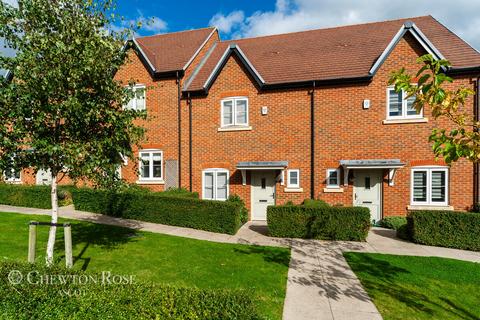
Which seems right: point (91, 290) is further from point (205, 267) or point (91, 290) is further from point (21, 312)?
point (205, 267)

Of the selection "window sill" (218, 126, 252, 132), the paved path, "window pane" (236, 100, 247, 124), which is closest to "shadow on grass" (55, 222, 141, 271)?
the paved path

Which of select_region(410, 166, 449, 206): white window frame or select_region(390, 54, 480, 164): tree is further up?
select_region(390, 54, 480, 164): tree

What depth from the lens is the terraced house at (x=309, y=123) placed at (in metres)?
11.6

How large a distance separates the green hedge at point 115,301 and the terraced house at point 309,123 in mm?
9096

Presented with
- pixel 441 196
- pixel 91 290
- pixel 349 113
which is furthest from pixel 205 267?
pixel 441 196

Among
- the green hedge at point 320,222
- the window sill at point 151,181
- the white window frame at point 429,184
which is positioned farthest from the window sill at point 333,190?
the window sill at point 151,181

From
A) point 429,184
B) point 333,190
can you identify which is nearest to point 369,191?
point 333,190

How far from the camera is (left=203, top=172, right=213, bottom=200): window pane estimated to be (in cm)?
1404


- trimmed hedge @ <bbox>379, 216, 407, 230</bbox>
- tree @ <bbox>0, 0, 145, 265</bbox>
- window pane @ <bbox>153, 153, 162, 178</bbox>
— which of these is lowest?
trimmed hedge @ <bbox>379, 216, 407, 230</bbox>

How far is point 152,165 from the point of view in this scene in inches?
588

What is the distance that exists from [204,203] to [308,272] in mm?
5326

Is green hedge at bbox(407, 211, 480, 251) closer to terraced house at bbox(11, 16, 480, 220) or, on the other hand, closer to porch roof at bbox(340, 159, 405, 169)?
porch roof at bbox(340, 159, 405, 169)

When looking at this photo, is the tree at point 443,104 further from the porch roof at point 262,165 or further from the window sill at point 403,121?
the window sill at point 403,121

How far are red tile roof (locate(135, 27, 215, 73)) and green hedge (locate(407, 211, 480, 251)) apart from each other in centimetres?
1327
